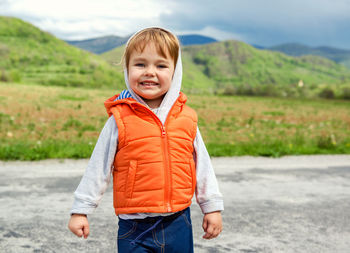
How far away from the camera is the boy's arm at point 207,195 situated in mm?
2242

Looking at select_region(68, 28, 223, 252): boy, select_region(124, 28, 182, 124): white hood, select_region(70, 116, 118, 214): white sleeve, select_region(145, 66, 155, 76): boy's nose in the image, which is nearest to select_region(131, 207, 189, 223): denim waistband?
select_region(68, 28, 223, 252): boy

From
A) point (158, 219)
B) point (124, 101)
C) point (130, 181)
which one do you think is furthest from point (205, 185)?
point (124, 101)

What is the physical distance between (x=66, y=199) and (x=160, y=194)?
3015 mm

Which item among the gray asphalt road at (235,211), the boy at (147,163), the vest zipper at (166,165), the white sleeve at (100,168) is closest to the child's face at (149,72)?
the boy at (147,163)

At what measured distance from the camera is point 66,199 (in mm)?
4777

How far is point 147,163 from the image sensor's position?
6.92ft

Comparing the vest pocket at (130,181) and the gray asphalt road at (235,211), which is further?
the gray asphalt road at (235,211)

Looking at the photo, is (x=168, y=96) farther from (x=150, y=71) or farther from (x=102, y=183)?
(x=102, y=183)

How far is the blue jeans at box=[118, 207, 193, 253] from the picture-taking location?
2.09m

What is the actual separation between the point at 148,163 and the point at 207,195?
44 cm

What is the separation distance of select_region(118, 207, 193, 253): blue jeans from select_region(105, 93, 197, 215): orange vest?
0.33 feet

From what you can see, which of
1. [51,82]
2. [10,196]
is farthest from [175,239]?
[51,82]

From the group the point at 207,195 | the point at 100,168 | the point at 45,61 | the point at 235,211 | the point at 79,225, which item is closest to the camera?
the point at 79,225

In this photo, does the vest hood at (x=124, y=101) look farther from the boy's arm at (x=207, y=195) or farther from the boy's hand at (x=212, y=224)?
the boy's hand at (x=212, y=224)
